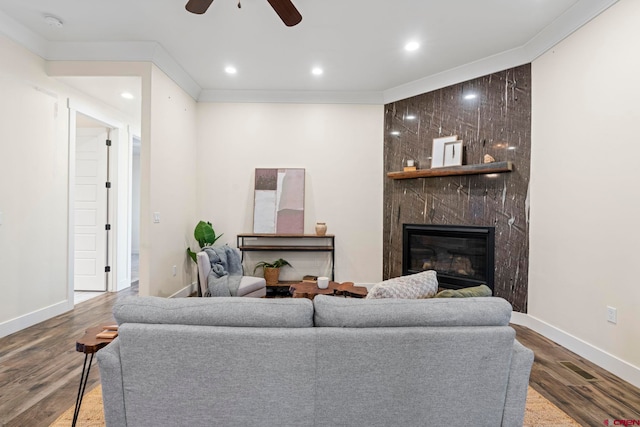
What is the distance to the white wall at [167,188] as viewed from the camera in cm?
344

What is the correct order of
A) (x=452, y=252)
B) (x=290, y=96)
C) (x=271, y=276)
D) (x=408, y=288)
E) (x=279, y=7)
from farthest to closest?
(x=290, y=96)
(x=271, y=276)
(x=452, y=252)
(x=279, y=7)
(x=408, y=288)

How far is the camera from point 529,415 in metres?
1.91

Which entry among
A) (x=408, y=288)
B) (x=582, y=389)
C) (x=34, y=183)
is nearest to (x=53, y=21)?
(x=34, y=183)

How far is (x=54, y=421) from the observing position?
181 cm

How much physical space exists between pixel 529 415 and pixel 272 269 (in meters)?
3.28

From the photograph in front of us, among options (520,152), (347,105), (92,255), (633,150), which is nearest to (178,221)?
(92,255)

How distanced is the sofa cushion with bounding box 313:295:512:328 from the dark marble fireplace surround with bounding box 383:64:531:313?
245 cm

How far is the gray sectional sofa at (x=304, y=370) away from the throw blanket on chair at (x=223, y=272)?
199 cm

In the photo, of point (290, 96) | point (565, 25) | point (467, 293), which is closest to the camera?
point (467, 293)

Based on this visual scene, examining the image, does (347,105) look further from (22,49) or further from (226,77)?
(22,49)

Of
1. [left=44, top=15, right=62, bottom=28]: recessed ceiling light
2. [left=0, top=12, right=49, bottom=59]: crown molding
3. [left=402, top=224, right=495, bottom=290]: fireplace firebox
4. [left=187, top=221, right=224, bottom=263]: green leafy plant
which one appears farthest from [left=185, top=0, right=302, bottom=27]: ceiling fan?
[left=402, top=224, right=495, bottom=290]: fireplace firebox

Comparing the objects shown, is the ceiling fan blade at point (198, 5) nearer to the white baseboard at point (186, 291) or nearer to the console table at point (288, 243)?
the console table at point (288, 243)

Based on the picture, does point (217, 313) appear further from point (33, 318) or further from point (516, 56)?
point (516, 56)

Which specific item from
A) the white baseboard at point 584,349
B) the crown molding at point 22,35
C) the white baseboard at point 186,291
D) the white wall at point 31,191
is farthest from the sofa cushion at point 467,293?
the crown molding at point 22,35
